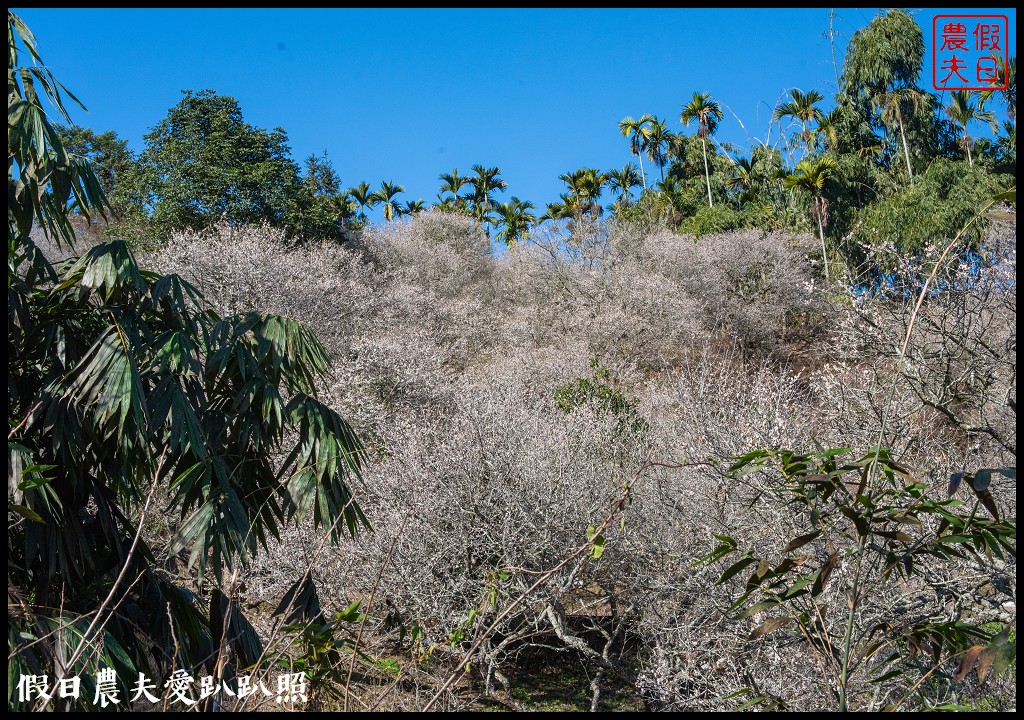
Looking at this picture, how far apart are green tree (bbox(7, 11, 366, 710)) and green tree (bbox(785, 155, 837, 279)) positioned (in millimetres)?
20147

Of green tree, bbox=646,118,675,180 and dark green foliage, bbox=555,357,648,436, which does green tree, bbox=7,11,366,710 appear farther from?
green tree, bbox=646,118,675,180

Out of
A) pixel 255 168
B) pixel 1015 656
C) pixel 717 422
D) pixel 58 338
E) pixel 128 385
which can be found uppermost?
pixel 255 168

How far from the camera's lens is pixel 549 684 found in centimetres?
825

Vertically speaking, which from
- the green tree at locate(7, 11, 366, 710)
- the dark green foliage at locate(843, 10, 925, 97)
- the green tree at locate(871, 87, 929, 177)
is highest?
the dark green foliage at locate(843, 10, 925, 97)

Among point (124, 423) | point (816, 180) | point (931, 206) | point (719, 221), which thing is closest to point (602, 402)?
point (124, 423)

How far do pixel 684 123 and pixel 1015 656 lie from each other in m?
30.4

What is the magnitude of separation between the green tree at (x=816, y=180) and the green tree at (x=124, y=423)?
2015 centimetres

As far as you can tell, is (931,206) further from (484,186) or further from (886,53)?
(484,186)

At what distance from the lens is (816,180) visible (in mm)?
21562

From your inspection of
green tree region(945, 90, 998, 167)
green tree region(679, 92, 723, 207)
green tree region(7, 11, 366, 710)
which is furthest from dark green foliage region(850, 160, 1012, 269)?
green tree region(7, 11, 366, 710)

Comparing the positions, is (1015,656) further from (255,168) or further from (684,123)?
(684,123)

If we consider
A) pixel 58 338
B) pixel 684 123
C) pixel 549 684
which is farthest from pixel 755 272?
pixel 58 338

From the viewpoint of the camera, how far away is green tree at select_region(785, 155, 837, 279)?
21469 millimetres

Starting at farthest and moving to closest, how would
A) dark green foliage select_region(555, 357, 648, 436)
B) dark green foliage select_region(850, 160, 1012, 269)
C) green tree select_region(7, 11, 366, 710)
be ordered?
dark green foliage select_region(850, 160, 1012, 269)
dark green foliage select_region(555, 357, 648, 436)
green tree select_region(7, 11, 366, 710)
